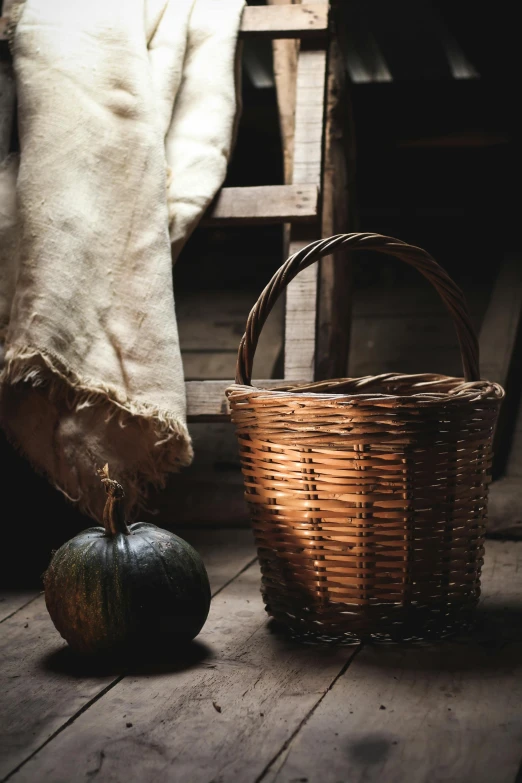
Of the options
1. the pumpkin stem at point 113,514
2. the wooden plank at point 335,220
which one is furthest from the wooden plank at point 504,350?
the pumpkin stem at point 113,514

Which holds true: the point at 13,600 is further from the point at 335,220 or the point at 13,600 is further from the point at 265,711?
the point at 335,220

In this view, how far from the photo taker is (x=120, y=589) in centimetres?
112

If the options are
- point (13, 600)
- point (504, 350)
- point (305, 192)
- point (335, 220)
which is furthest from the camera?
point (504, 350)

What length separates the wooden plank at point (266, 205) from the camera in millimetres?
1725

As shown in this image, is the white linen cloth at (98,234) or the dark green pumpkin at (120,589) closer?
the dark green pumpkin at (120,589)

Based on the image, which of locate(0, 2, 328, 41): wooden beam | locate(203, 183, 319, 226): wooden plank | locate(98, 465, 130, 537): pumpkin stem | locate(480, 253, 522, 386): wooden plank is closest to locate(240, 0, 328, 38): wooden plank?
locate(0, 2, 328, 41): wooden beam

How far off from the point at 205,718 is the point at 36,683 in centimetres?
28

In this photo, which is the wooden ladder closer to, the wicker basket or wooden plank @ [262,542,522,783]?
the wicker basket

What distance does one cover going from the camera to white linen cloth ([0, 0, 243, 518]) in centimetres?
151

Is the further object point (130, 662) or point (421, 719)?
point (130, 662)

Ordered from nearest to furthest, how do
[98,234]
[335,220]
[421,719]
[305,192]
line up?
1. [421,719]
2. [98,234]
3. [305,192]
4. [335,220]

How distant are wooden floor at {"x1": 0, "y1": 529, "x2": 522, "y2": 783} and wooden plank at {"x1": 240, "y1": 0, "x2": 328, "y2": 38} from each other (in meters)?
1.37

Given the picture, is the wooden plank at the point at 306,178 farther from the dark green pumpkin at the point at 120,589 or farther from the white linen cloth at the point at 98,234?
the dark green pumpkin at the point at 120,589

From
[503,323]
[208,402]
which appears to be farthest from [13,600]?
[503,323]
